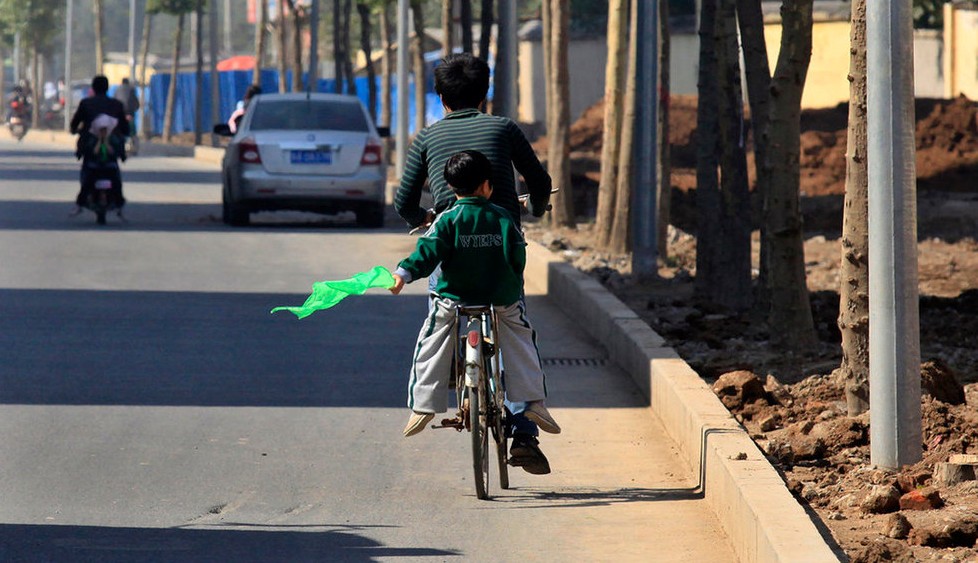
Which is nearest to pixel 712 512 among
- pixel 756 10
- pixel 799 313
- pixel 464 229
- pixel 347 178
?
pixel 464 229

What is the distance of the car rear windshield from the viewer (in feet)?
72.4

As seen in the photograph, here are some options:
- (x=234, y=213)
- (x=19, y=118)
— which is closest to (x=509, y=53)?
(x=234, y=213)

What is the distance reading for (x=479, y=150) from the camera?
300 inches

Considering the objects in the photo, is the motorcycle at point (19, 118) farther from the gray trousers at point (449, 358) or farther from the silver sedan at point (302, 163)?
the gray trousers at point (449, 358)

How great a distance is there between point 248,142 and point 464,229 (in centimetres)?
1463

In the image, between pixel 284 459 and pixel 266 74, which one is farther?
pixel 266 74

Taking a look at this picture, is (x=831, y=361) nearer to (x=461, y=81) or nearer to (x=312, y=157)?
(x=461, y=81)

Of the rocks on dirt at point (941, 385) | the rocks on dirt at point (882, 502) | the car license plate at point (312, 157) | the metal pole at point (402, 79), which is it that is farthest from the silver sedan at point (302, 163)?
the rocks on dirt at point (882, 502)

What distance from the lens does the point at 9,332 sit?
12359mm

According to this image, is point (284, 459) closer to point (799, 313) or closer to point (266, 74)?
point (799, 313)

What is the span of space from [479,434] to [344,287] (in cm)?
78

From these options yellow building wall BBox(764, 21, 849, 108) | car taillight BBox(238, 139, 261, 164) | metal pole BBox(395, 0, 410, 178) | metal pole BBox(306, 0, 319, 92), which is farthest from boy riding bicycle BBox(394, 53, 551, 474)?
yellow building wall BBox(764, 21, 849, 108)

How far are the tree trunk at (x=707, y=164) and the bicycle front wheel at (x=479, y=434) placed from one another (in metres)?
6.93

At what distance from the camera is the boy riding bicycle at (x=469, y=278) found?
7203 millimetres
